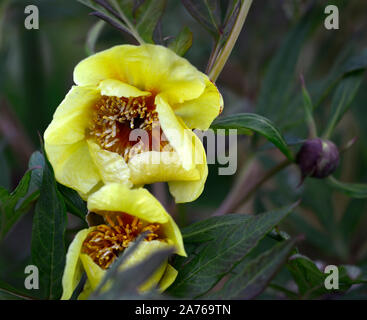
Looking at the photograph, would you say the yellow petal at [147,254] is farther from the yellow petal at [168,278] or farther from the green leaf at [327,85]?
the green leaf at [327,85]

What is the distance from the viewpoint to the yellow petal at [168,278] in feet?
1.79

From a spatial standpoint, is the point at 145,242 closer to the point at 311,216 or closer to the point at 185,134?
the point at 185,134

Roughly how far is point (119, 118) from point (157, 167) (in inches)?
4.2

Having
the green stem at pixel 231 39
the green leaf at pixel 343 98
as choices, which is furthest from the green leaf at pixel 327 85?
the green stem at pixel 231 39

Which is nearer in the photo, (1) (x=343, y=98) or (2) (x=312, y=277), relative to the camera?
(2) (x=312, y=277)

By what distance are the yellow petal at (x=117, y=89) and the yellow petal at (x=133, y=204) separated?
0.34 ft

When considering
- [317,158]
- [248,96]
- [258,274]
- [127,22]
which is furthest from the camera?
[248,96]

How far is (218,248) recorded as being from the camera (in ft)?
1.82

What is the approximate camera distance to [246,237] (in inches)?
21.0

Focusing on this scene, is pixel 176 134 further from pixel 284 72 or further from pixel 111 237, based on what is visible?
pixel 284 72

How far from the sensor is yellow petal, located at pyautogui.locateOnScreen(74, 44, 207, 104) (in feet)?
1.83

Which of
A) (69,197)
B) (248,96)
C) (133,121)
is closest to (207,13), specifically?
(133,121)

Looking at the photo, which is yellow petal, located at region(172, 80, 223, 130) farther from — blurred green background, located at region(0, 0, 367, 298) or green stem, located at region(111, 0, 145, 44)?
blurred green background, located at region(0, 0, 367, 298)

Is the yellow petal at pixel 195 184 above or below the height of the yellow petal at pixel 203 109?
below
